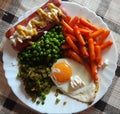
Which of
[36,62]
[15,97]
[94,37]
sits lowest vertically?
[15,97]

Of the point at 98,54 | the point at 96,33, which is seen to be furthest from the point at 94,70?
the point at 96,33

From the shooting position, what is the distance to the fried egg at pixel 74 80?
188cm

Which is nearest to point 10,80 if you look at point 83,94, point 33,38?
point 33,38

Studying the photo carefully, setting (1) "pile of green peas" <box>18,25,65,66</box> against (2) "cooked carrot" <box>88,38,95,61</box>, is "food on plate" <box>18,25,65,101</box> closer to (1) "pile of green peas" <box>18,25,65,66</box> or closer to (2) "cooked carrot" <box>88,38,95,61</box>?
(1) "pile of green peas" <box>18,25,65,66</box>

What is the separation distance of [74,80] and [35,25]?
336mm

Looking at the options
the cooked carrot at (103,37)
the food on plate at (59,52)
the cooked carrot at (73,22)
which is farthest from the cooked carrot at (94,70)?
the cooked carrot at (73,22)

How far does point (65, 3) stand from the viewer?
1.93 metres

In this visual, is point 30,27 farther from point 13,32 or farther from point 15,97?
point 15,97

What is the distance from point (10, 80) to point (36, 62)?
159 millimetres

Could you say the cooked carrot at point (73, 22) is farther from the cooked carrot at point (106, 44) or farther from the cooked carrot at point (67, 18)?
the cooked carrot at point (106, 44)

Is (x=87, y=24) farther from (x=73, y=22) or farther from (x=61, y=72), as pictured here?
(x=61, y=72)

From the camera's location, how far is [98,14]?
203cm

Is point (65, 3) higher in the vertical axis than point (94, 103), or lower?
higher

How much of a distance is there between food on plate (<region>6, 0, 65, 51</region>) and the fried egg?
182 mm
